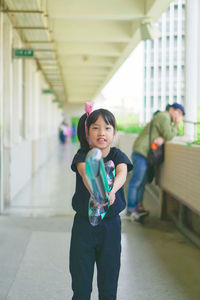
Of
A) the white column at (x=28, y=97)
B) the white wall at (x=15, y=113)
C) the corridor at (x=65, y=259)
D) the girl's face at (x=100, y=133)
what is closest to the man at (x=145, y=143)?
the corridor at (x=65, y=259)

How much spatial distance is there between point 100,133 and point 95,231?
0.49 m

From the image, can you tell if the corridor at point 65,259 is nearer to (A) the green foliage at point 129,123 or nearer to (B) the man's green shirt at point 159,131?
(B) the man's green shirt at point 159,131

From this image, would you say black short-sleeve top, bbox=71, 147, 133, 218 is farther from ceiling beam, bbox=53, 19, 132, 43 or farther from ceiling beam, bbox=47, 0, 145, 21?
ceiling beam, bbox=53, 19, 132, 43

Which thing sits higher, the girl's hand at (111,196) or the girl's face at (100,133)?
the girl's face at (100,133)

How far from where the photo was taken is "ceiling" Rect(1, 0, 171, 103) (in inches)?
240

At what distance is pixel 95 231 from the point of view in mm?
2080

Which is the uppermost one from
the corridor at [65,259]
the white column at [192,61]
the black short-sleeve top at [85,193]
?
the white column at [192,61]

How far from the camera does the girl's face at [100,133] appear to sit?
199cm

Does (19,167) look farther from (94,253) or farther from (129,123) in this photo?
(94,253)

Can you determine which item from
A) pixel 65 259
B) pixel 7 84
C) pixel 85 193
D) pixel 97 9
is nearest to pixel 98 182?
pixel 85 193

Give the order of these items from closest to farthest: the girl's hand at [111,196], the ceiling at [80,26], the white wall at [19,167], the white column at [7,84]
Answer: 1. the girl's hand at [111,196]
2. the ceiling at [80,26]
3. the white column at [7,84]
4. the white wall at [19,167]

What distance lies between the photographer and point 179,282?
3.09 m

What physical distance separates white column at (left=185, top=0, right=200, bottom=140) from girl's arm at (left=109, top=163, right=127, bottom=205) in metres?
3.83

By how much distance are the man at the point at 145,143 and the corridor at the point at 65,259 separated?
0.73 feet
